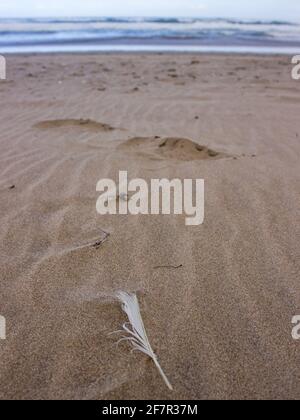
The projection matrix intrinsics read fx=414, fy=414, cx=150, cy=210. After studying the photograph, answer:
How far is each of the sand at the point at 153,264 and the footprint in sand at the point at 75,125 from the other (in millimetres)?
36

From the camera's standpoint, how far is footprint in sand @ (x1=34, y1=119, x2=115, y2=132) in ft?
13.4

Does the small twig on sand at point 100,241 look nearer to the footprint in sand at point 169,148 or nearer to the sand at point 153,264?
the sand at point 153,264

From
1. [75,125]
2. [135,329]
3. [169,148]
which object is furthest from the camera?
[75,125]

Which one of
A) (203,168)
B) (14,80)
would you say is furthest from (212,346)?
(14,80)

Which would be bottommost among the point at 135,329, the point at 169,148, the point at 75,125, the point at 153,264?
the point at 135,329

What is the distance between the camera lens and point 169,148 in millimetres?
3348

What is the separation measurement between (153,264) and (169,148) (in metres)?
1.69

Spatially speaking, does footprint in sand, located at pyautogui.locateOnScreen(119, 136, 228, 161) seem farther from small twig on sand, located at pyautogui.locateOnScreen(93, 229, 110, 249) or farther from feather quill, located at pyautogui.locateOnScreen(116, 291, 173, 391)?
feather quill, located at pyautogui.locateOnScreen(116, 291, 173, 391)

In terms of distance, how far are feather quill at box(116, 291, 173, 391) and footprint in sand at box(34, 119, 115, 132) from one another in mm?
2670

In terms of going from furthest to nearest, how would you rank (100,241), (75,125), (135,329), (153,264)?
1. (75,125)
2. (100,241)
3. (153,264)
4. (135,329)

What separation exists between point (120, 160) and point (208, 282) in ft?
5.15

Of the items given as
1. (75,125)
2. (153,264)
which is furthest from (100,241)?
(75,125)

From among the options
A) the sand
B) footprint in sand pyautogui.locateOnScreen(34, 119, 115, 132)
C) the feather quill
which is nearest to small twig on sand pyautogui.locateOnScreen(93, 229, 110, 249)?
the sand

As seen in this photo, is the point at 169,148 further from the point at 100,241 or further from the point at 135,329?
the point at 135,329
